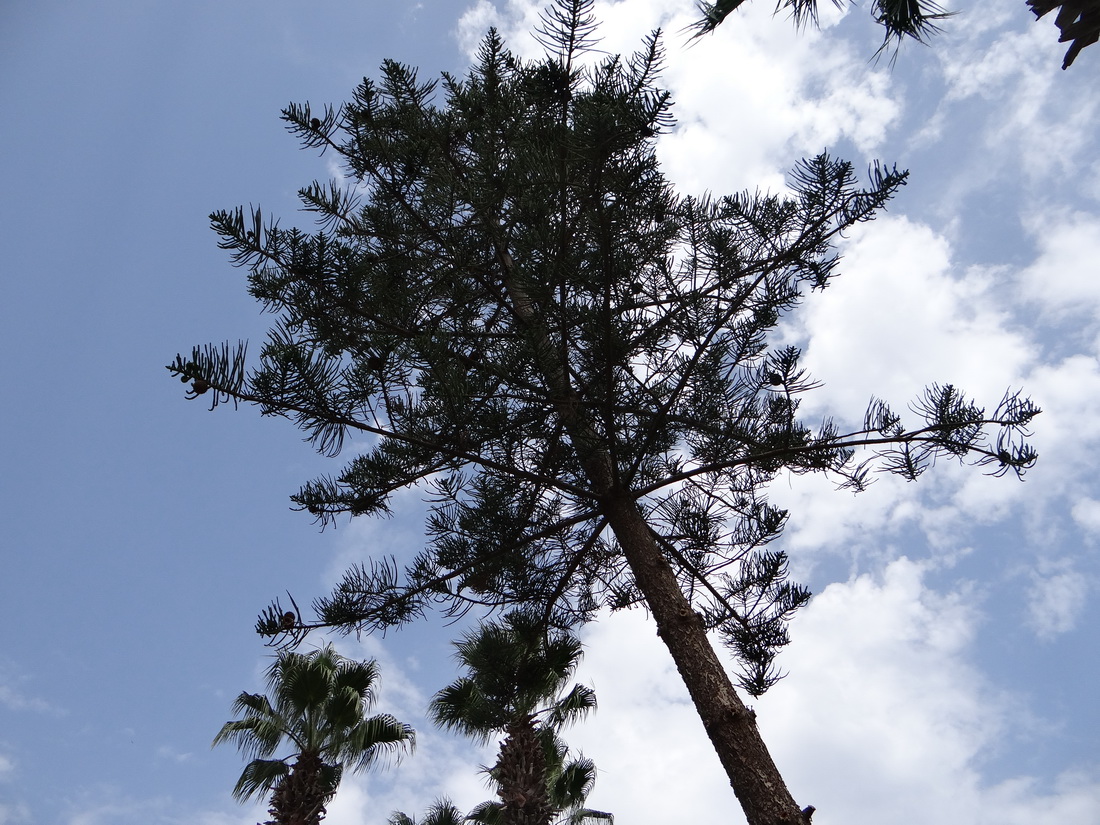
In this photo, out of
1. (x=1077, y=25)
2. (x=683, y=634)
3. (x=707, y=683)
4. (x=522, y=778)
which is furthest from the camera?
(x=522, y=778)

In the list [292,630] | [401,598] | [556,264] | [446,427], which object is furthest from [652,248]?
[292,630]

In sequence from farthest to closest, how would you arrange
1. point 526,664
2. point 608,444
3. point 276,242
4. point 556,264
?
point 526,664 → point 276,242 → point 608,444 → point 556,264

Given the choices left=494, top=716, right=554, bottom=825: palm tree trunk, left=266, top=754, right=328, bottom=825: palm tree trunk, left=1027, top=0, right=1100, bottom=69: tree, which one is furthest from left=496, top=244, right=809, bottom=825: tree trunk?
left=266, top=754, right=328, bottom=825: palm tree trunk

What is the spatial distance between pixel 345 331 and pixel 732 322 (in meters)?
2.86

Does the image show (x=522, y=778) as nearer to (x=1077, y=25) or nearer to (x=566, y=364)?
(x=566, y=364)

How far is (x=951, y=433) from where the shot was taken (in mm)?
5008

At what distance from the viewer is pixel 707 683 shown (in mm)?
4305

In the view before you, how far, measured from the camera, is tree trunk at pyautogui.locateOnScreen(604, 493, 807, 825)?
3.81m

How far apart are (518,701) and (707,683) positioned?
3470 millimetres

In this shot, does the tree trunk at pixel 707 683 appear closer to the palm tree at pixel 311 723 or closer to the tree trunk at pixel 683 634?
the tree trunk at pixel 683 634

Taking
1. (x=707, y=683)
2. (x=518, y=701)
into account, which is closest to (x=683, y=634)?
(x=707, y=683)

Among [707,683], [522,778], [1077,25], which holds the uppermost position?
[522,778]

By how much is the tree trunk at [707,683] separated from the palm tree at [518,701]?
53.7 inches

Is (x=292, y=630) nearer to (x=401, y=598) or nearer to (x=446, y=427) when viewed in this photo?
(x=401, y=598)
